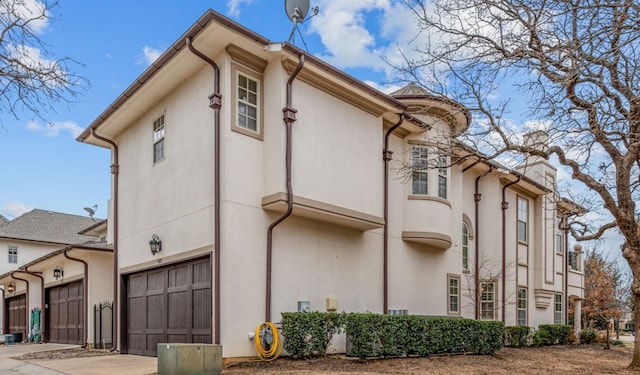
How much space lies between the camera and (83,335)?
58.1 feet

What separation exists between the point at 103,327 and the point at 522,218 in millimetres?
15818

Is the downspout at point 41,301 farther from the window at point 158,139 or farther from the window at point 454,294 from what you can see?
the window at point 454,294

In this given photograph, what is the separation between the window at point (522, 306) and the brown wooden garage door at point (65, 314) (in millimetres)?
15695

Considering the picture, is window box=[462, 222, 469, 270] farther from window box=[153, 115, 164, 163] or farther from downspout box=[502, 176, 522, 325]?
window box=[153, 115, 164, 163]

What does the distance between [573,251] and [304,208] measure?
67.5 feet

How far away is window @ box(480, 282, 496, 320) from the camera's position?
19.0 m

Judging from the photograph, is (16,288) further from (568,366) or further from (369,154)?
(568,366)

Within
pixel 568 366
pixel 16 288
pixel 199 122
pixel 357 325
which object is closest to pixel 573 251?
pixel 568 366

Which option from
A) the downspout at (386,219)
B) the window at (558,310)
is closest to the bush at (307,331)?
the downspout at (386,219)

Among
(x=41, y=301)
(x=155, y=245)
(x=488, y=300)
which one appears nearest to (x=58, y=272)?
(x=41, y=301)

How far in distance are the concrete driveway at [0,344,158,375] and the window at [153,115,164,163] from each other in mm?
4796

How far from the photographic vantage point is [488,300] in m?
19.2

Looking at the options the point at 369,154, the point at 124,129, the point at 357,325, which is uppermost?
the point at 124,129

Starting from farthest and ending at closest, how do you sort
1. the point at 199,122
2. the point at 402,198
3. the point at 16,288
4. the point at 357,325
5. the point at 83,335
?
the point at 16,288 < the point at 83,335 < the point at 402,198 < the point at 199,122 < the point at 357,325
